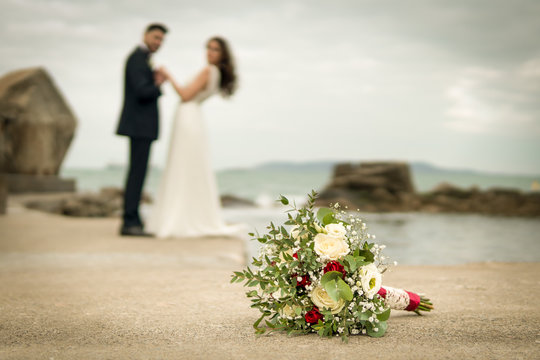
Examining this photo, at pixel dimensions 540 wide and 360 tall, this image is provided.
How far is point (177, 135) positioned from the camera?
754 centimetres

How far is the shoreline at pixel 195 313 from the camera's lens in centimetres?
239

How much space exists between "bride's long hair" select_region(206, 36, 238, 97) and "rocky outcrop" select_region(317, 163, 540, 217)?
7.80m

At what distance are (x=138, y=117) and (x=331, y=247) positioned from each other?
16.2ft

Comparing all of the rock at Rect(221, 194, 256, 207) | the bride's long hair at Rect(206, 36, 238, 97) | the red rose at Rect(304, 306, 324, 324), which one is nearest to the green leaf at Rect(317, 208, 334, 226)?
the red rose at Rect(304, 306, 324, 324)

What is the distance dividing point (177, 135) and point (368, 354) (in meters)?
5.69

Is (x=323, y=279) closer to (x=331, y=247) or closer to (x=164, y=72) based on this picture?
(x=331, y=247)

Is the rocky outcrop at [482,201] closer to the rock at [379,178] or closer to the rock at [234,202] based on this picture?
the rock at [379,178]

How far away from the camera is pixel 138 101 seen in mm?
6918

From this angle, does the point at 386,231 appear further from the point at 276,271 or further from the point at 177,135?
the point at 276,271

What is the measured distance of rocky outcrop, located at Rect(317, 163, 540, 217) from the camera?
15.7 metres

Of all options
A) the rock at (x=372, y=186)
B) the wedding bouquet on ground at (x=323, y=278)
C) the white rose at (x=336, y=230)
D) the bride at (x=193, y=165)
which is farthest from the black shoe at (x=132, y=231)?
the rock at (x=372, y=186)

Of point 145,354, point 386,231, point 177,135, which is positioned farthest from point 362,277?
point 386,231

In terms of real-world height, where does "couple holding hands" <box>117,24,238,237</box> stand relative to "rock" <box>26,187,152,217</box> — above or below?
above

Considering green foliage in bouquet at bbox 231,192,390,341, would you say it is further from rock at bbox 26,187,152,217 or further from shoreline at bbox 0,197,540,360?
rock at bbox 26,187,152,217
